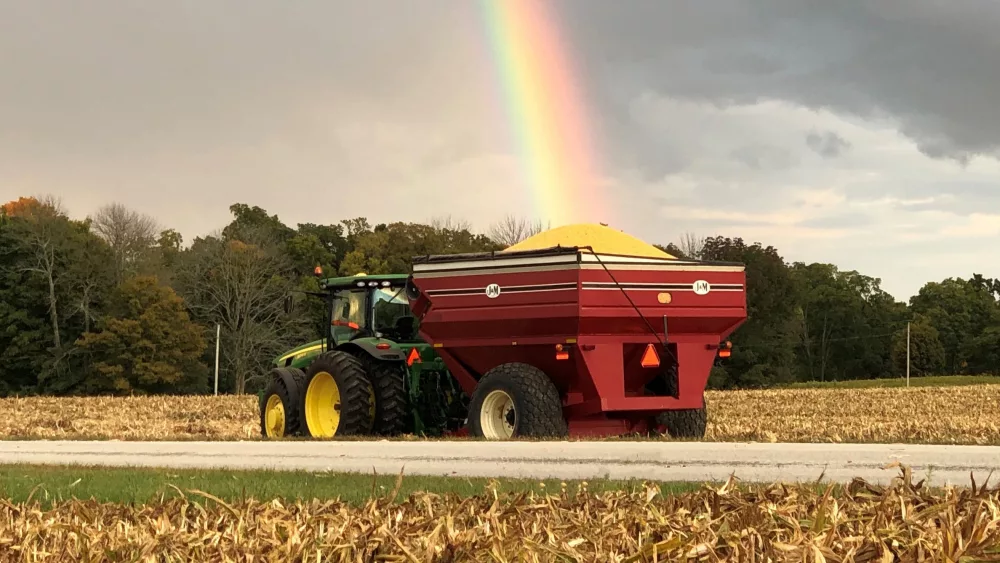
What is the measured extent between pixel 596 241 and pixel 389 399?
3.59 metres

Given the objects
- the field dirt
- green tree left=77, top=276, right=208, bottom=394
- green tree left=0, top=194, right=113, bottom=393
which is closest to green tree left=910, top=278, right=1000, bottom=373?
the field dirt

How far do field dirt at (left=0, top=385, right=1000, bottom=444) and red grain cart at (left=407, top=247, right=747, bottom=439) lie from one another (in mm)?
1250

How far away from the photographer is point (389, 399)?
49.0 feet

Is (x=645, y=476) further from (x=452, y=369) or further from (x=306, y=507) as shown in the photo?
(x=452, y=369)

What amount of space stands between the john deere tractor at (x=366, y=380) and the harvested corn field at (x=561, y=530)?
10.4 m

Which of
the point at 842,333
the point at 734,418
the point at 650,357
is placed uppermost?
the point at 842,333

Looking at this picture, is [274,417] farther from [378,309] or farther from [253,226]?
[253,226]

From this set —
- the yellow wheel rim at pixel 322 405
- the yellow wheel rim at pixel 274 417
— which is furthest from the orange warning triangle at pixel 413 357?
the yellow wheel rim at pixel 274 417

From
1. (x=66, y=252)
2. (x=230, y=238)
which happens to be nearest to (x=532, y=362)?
(x=66, y=252)

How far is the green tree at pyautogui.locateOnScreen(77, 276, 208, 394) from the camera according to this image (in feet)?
187

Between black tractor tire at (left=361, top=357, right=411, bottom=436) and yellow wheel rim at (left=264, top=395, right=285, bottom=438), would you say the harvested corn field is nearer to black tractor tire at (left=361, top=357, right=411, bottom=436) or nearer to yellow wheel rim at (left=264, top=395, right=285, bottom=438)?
black tractor tire at (left=361, top=357, right=411, bottom=436)

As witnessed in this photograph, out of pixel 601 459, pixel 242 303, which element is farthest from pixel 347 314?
pixel 242 303

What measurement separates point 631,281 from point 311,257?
60.8 m

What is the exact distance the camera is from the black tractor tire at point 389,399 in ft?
48.9
